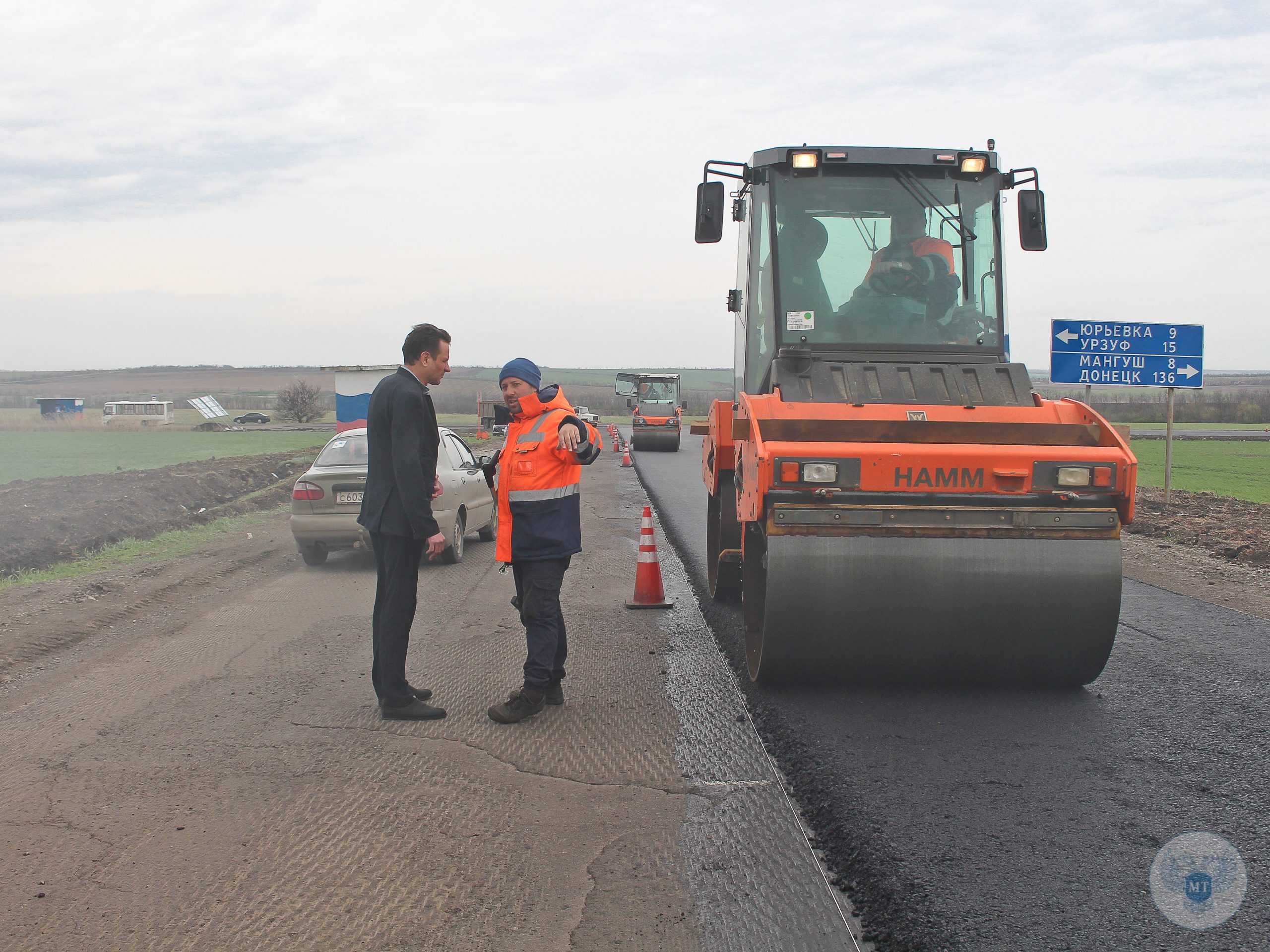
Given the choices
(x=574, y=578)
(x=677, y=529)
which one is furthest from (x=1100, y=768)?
(x=677, y=529)

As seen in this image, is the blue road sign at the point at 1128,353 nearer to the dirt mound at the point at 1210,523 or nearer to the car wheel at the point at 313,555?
the dirt mound at the point at 1210,523

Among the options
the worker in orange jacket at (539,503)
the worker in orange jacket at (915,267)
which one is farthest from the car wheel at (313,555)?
the worker in orange jacket at (915,267)

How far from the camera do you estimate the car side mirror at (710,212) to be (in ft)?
22.2

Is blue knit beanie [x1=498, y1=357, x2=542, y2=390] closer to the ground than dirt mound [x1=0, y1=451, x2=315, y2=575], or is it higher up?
higher up

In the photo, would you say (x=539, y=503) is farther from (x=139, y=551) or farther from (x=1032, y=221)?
(x=139, y=551)

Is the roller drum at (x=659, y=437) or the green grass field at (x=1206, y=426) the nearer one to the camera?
the roller drum at (x=659, y=437)

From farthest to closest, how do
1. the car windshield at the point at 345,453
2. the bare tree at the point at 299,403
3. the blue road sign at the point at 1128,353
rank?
1. the bare tree at the point at 299,403
2. the blue road sign at the point at 1128,353
3. the car windshield at the point at 345,453

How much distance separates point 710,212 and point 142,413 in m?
72.7

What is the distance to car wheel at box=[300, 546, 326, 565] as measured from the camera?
10.4 metres

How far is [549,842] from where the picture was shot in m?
3.64

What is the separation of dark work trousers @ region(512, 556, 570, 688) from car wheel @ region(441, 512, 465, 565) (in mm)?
5239

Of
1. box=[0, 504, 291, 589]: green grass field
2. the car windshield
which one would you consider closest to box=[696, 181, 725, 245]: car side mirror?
the car windshield

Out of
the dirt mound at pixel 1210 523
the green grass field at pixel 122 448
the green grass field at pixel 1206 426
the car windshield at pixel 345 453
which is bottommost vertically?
the green grass field at pixel 1206 426

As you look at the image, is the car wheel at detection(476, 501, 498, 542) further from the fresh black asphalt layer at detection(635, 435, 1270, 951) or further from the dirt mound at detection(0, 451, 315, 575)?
the fresh black asphalt layer at detection(635, 435, 1270, 951)
